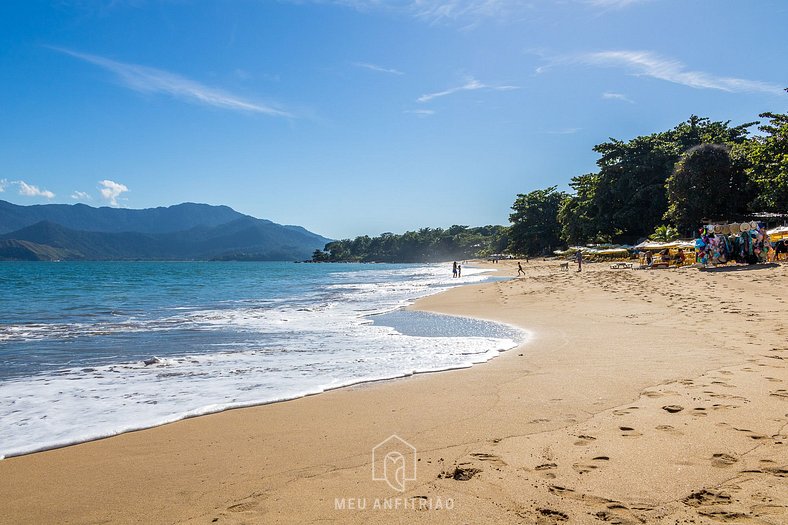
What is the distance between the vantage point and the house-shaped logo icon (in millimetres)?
3289

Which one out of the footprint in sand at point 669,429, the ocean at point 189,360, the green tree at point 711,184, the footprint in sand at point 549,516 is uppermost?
the green tree at point 711,184

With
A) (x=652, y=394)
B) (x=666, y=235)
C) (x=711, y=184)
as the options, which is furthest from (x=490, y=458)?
(x=666, y=235)

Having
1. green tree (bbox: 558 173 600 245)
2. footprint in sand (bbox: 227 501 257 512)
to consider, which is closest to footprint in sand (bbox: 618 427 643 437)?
footprint in sand (bbox: 227 501 257 512)

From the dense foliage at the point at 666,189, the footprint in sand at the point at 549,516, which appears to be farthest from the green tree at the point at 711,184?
the footprint in sand at the point at 549,516

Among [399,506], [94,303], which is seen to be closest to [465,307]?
[399,506]

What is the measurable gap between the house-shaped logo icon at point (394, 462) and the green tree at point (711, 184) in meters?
37.3

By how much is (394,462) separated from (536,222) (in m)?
76.4

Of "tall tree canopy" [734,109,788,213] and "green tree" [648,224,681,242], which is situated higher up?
"tall tree canopy" [734,109,788,213]

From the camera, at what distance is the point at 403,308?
16.8 meters

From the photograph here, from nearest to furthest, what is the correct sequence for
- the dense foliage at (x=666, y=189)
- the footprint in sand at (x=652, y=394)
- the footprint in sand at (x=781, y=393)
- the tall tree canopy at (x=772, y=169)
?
the footprint in sand at (x=781, y=393), the footprint in sand at (x=652, y=394), the tall tree canopy at (x=772, y=169), the dense foliage at (x=666, y=189)

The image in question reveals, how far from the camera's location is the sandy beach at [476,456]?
2.85 meters

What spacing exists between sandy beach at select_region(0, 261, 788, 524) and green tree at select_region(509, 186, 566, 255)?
7105 cm

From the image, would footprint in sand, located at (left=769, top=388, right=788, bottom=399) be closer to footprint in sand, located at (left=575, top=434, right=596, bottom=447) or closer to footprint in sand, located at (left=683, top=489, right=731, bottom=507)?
footprint in sand, located at (left=575, top=434, right=596, bottom=447)

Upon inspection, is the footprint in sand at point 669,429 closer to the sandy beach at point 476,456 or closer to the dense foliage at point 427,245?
the sandy beach at point 476,456
